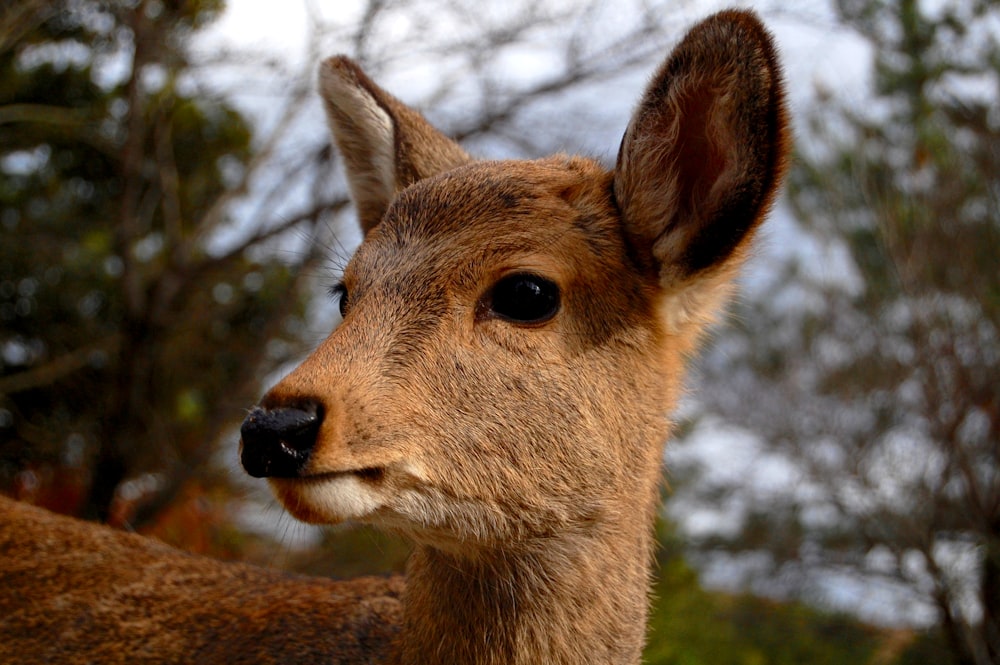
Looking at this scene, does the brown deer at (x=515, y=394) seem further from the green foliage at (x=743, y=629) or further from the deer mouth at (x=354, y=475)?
the green foliage at (x=743, y=629)

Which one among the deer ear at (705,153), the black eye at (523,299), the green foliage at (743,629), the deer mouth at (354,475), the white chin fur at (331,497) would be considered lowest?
the green foliage at (743,629)

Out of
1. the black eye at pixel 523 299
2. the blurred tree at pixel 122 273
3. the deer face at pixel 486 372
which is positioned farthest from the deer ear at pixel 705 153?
the blurred tree at pixel 122 273

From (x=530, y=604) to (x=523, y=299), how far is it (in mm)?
924

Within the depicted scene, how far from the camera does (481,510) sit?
2.60 m

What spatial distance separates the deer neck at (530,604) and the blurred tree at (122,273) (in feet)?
16.6

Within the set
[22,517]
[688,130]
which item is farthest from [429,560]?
[22,517]

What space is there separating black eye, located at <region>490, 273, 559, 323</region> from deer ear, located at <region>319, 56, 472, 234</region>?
1.07 m

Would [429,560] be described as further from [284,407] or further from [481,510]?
[284,407]

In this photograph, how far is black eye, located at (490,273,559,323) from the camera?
2.80 metres

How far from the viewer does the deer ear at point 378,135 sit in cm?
377

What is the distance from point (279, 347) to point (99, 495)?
251 centimetres

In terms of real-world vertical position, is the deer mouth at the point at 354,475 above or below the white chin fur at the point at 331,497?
above

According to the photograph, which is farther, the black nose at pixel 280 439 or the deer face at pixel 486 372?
the deer face at pixel 486 372

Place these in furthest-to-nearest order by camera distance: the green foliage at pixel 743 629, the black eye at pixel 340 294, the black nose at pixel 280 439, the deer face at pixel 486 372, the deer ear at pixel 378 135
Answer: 1. the green foliage at pixel 743 629
2. the deer ear at pixel 378 135
3. the black eye at pixel 340 294
4. the deer face at pixel 486 372
5. the black nose at pixel 280 439
